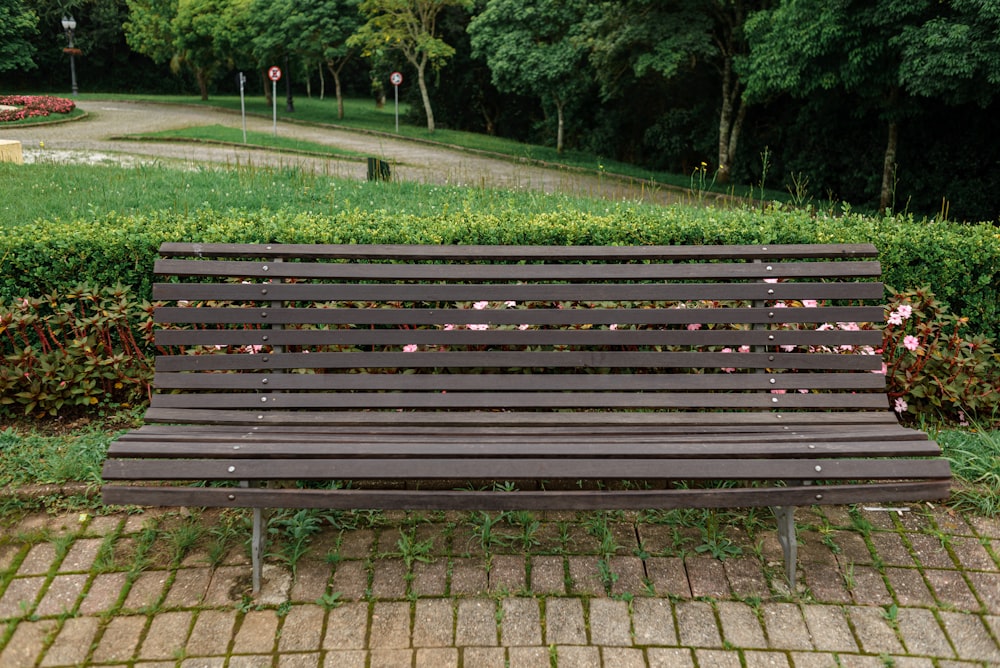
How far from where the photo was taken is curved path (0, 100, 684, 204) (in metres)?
18.0

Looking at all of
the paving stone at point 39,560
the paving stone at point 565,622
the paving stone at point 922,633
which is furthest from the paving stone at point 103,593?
the paving stone at point 922,633

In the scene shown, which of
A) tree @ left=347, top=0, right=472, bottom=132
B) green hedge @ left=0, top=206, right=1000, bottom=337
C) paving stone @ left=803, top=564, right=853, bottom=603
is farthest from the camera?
tree @ left=347, top=0, right=472, bottom=132

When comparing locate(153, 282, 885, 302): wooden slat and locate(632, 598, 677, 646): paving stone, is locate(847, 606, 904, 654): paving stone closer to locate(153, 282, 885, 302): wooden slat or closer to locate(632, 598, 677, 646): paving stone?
locate(632, 598, 677, 646): paving stone

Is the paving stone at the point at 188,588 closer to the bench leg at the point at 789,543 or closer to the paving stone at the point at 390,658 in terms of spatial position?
the paving stone at the point at 390,658

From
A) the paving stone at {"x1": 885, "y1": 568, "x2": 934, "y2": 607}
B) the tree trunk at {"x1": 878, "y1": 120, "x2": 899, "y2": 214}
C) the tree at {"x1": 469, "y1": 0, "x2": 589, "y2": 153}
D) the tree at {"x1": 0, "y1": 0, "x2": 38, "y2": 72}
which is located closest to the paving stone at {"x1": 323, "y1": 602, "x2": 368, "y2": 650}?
the paving stone at {"x1": 885, "y1": 568, "x2": 934, "y2": 607}

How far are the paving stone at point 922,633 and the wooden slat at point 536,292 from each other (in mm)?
1215

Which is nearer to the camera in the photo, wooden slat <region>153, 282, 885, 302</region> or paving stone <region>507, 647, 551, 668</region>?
paving stone <region>507, 647, 551, 668</region>

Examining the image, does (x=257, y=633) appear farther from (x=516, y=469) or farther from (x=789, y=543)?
(x=789, y=543)

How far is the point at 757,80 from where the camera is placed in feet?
59.1

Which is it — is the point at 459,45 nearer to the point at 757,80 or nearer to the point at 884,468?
the point at 757,80

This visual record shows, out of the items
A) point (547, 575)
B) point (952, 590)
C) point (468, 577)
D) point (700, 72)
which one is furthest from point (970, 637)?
point (700, 72)

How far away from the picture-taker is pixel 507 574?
10.8ft

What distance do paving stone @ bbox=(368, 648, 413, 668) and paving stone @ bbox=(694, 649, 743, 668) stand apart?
910 mm

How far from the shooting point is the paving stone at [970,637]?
2.89 meters
